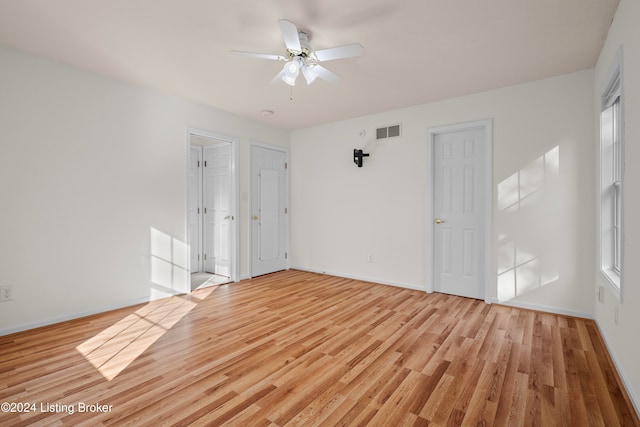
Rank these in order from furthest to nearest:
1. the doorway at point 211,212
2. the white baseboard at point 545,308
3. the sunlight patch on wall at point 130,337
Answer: the doorway at point 211,212, the white baseboard at point 545,308, the sunlight patch on wall at point 130,337

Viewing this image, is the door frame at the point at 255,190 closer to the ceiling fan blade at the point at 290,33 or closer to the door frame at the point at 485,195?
the door frame at the point at 485,195

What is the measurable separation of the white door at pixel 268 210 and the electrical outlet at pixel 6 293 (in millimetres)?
2985

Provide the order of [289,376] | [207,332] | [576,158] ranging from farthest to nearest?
1. [576,158]
2. [207,332]
3. [289,376]

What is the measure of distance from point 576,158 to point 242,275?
187 inches

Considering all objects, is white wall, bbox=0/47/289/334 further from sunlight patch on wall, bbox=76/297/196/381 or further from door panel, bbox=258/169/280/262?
door panel, bbox=258/169/280/262

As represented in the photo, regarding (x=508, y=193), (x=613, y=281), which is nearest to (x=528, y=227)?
(x=508, y=193)

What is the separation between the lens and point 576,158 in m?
3.40

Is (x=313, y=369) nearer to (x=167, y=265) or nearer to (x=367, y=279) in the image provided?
(x=167, y=265)

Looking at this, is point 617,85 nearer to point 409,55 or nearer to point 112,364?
point 409,55

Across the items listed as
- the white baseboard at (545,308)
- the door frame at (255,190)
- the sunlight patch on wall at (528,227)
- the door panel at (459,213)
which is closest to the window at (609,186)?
the sunlight patch on wall at (528,227)

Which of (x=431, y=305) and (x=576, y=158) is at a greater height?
(x=576, y=158)

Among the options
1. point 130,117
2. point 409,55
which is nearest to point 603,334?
point 409,55

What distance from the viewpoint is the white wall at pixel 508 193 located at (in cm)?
340

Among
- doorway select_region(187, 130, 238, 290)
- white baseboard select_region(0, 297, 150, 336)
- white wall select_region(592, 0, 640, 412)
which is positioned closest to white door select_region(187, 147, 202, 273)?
doorway select_region(187, 130, 238, 290)
